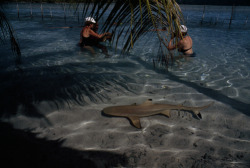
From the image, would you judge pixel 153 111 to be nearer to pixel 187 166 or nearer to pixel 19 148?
pixel 187 166

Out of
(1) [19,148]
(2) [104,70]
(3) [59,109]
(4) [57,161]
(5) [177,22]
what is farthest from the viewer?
(2) [104,70]

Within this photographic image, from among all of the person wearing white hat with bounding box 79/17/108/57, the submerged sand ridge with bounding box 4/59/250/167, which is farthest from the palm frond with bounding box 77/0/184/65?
the person wearing white hat with bounding box 79/17/108/57

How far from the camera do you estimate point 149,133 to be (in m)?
3.61

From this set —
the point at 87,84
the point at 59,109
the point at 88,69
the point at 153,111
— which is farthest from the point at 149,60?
the point at 59,109

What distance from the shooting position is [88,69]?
23.8 ft

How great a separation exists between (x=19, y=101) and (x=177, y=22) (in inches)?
176

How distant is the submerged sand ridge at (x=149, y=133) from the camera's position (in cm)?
298

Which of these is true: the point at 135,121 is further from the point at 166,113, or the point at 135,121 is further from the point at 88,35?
the point at 88,35

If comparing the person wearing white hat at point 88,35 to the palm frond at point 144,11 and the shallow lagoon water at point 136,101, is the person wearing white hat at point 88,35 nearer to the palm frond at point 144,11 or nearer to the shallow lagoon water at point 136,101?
the shallow lagoon water at point 136,101

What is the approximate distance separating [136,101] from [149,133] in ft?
4.51

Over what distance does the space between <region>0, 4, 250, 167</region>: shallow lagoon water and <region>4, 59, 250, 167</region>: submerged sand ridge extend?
17 mm

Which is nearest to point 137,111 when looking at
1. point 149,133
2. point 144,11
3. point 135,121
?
point 135,121

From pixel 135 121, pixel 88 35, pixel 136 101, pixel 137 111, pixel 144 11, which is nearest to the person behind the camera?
pixel 144 11

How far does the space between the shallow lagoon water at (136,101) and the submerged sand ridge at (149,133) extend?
0.05 feet
